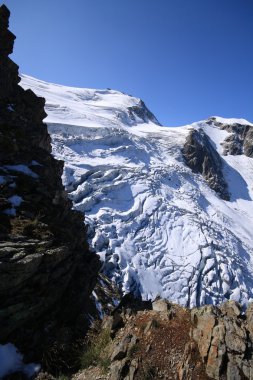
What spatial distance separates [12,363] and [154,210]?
5204 centimetres

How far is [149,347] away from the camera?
846 centimetres

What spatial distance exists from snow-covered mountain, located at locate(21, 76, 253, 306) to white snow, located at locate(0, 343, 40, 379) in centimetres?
3869

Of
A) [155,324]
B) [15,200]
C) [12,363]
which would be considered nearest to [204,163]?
[15,200]

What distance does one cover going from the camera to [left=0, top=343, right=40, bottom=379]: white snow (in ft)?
25.7

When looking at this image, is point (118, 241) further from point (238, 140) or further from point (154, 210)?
point (238, 140)

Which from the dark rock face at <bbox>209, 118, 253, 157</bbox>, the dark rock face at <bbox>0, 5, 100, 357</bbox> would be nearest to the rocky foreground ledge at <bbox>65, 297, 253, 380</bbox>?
the dark rock face at <bbox>0, 5, 100, 357</bbox>

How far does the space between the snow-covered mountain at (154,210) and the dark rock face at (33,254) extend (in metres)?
32.9

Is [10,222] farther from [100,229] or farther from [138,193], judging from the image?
[138,193]

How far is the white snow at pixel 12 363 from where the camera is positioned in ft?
25.7

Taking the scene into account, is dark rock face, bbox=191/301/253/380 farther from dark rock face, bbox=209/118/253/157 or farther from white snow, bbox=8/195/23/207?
dark rock face, bbox=209/118/253/157

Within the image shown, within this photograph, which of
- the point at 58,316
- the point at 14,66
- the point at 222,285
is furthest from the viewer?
the point at 222,285

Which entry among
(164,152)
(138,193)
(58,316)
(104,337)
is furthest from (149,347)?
(164,152)

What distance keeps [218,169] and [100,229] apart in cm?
6062

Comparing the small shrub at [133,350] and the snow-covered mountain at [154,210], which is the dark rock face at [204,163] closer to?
the snow-covered mountain at [154,210]
